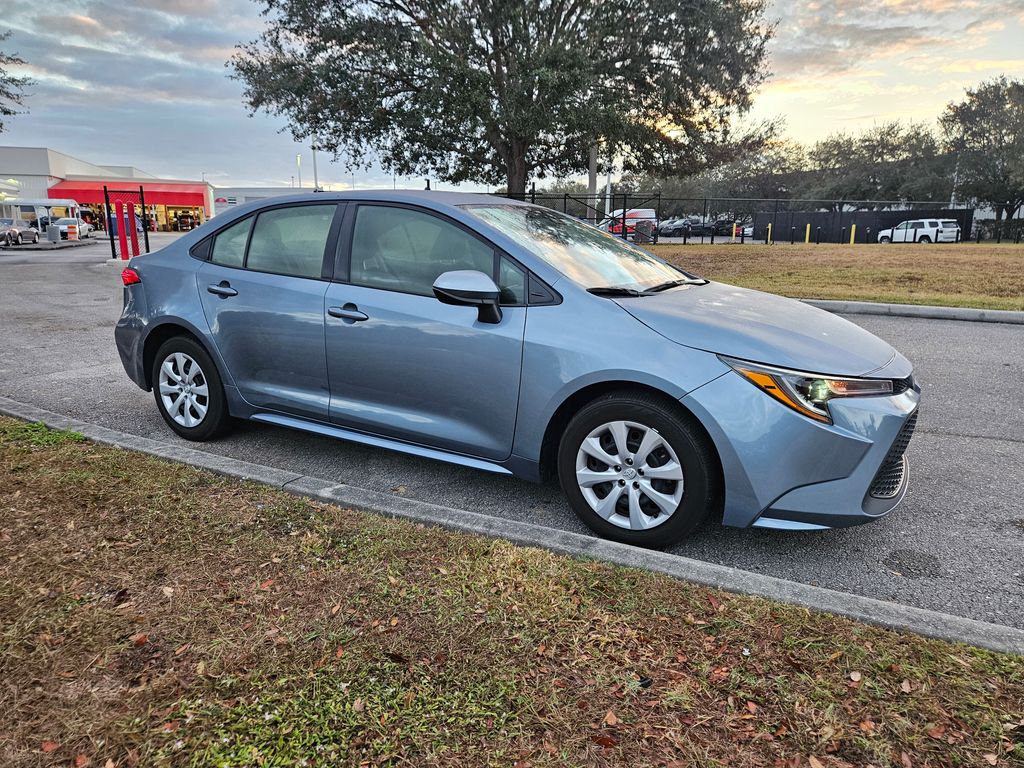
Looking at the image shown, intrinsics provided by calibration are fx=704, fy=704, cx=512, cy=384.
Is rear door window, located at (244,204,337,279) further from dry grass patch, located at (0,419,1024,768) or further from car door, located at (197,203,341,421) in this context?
dry grass patch, located at (0,419,1024,768)

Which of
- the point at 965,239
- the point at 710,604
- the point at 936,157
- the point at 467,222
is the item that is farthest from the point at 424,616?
the point at 936,157

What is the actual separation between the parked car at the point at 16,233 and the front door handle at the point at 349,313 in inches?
1377

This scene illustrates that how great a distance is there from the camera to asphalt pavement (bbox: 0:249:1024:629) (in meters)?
3.07

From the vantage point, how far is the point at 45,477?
12.2ft

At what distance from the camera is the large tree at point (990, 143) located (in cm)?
4506

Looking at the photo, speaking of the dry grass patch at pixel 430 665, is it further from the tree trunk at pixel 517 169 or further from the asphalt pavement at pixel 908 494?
the tree trunk at pixel 517 169

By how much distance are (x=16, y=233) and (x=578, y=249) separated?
36.0 m

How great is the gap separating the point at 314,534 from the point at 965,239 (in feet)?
149

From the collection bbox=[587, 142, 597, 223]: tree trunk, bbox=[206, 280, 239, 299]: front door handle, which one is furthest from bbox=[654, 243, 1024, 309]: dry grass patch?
bbox=[206, 280, 239, 299]: front door handle

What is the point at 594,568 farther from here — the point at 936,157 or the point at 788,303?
the point at 936,157

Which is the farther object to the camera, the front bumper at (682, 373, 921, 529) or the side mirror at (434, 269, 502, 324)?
the side mirror at (434, 269, 502, 324)

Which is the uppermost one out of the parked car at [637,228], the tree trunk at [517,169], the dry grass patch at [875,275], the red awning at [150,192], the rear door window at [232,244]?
the red awning at [150,192]

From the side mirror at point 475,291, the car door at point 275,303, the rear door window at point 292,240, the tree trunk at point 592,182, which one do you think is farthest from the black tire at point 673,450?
the tree trunk at point 592,182

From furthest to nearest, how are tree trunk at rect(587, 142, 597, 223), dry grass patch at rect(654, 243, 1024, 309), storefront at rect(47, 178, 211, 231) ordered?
storefront at rect(47, 178, 211, 231), tree trunk at rect(587, 142, 597, 223), dry grass patch at rect(654, 243, 1024, 309)
